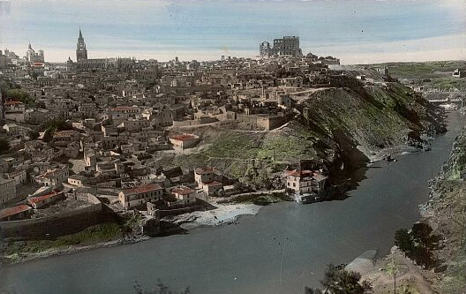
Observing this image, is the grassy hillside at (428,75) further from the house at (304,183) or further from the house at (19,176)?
the house at (19,176)

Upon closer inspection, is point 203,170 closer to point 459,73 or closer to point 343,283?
point 343,283

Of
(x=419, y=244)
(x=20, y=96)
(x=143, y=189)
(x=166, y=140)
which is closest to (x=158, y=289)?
(x=143, y=189)

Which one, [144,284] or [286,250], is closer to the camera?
[144,284]

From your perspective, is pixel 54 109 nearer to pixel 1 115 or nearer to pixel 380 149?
pixel 1 115

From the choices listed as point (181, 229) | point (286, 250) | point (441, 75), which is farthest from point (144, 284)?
point (441, 75)

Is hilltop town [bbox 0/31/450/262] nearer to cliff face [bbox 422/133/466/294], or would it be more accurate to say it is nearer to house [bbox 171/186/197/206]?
house [bbox 171/186/197/206]
